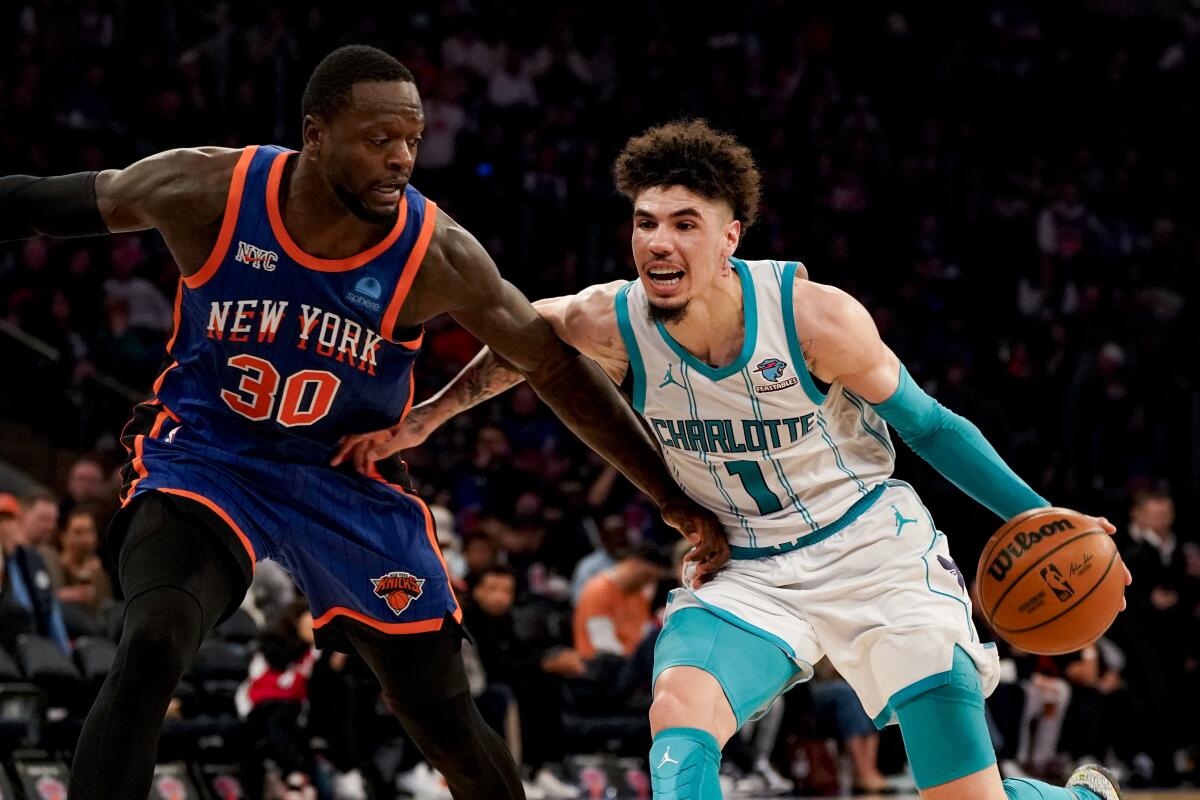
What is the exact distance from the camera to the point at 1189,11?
19.9 metres

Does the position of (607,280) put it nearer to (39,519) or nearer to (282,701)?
(39,519)

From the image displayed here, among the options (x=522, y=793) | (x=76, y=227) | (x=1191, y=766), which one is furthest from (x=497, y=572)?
(x=1191, y=766)

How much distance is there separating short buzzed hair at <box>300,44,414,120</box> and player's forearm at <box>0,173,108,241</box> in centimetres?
61

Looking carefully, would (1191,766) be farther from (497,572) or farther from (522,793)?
(522,793)

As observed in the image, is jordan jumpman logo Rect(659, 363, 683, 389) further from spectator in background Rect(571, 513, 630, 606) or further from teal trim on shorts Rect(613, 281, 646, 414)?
spectator in background Rect(571, 513, 630, 606)

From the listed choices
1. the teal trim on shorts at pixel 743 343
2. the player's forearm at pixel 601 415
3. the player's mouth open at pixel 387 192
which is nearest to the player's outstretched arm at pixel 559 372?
the player's forearm at pixel 601 415

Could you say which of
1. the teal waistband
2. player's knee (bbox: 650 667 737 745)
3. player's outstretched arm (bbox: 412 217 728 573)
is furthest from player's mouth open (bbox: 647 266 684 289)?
player's knee (bbox: 650 667 737 745)

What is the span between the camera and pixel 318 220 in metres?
4.08

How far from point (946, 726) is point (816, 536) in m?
0.60

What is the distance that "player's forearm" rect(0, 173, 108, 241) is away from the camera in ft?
13.2

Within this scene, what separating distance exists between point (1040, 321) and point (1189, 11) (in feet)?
22.1

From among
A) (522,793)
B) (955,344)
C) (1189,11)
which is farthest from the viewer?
(1189,11)

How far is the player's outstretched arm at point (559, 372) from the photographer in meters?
4.23

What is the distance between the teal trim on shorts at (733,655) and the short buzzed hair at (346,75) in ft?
5.17
